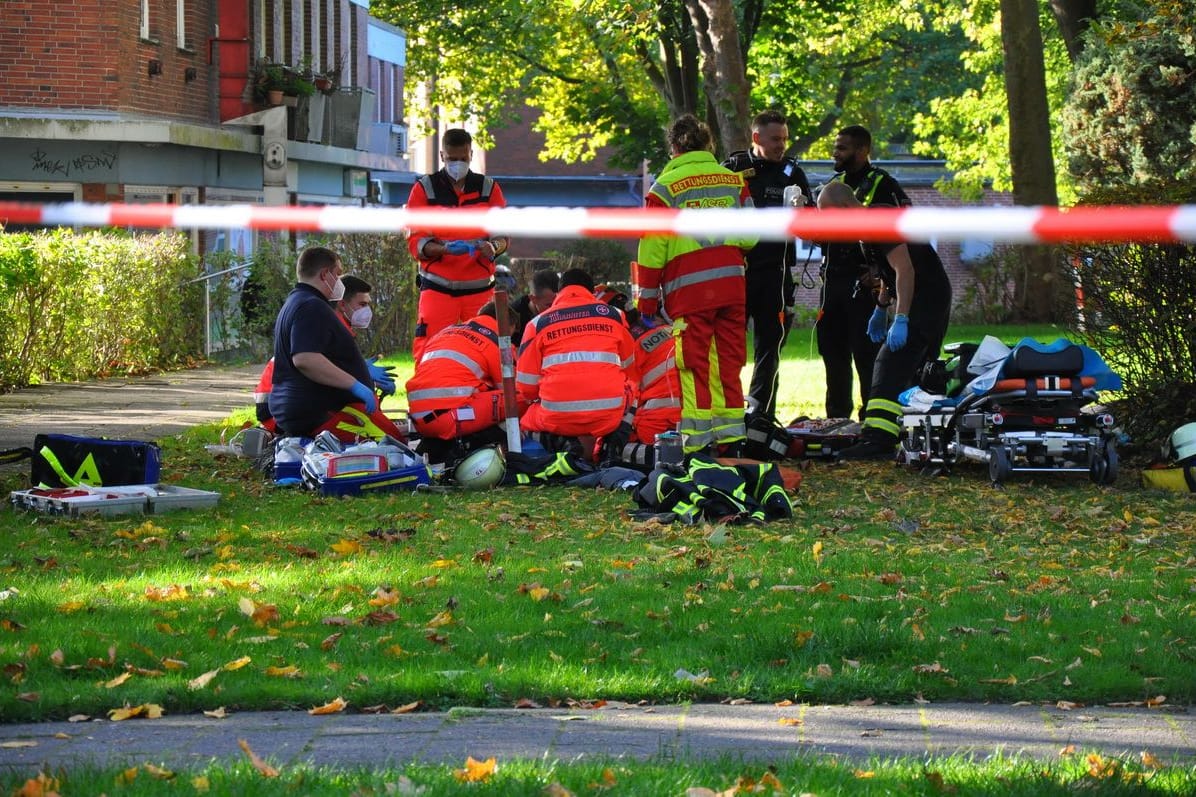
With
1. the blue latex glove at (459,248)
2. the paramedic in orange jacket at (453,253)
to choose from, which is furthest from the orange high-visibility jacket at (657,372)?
the blue latex glove at (459,248)

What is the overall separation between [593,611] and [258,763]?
2147mm

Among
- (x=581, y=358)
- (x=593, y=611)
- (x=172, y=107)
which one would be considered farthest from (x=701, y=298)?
(x=172, y=107)

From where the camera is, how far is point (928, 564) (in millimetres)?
7695

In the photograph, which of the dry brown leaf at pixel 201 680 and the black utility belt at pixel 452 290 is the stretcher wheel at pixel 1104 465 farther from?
the dry brown leaf at pixel 201 680

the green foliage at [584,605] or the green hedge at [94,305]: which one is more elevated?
the green hedge at [94,305]

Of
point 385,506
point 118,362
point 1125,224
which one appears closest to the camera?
point 1125,224

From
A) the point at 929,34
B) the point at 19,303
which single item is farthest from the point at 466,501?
the point at 929,34

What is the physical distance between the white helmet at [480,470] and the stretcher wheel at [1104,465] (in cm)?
359

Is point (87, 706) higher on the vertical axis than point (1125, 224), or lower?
lower

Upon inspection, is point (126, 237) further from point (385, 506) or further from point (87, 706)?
point (87, 706)

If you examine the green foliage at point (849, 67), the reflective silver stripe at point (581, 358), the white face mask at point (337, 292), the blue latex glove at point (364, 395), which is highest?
the green foliage at point (849, 67)

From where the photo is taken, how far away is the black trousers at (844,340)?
12727mm

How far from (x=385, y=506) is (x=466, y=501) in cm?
53

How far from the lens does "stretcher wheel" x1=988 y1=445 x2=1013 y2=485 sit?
10562 millimetres
